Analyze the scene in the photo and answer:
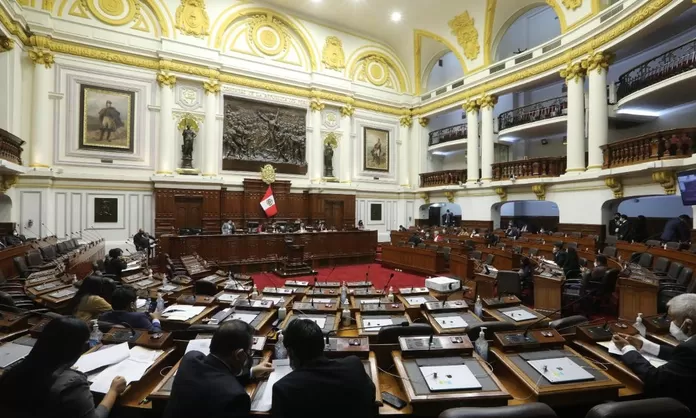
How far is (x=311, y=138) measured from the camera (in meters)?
14.4

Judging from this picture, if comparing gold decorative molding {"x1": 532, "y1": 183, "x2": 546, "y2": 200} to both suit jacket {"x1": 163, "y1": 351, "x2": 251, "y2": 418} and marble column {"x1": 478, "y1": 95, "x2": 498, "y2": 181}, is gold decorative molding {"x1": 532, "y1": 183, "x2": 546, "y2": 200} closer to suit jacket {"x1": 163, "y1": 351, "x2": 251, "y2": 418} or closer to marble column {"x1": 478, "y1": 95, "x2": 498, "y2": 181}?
marble column {"x1": 478, "y1": 95, "x2": 498, "y2": 181}

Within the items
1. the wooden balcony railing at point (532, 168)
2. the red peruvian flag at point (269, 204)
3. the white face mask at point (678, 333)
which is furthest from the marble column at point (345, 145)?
the white face mask at point (678, 333)

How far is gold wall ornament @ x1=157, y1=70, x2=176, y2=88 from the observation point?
11.4m

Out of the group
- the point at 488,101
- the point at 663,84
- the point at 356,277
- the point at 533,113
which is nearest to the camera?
the point at 663,84

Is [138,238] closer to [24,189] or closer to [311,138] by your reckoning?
[24,189]

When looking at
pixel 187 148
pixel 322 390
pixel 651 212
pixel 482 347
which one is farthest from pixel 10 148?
pixel 651 212

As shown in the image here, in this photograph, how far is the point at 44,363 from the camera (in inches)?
61.3

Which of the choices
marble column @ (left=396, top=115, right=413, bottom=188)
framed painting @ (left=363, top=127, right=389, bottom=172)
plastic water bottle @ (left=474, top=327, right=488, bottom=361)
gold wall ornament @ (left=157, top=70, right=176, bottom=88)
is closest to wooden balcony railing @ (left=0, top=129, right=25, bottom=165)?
gold wall ornament @ (left=157, top=70, right=176, bottom=88)

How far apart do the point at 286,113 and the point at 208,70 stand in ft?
10.4

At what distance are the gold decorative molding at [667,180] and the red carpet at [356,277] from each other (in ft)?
19.8

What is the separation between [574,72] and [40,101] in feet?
52.1

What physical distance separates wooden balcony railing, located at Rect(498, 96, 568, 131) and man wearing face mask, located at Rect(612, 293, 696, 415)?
11.7 metres

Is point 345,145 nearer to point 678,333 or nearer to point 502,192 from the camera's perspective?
point 502,192

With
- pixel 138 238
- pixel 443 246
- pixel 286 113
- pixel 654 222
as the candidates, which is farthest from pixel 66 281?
pixel 654 222
